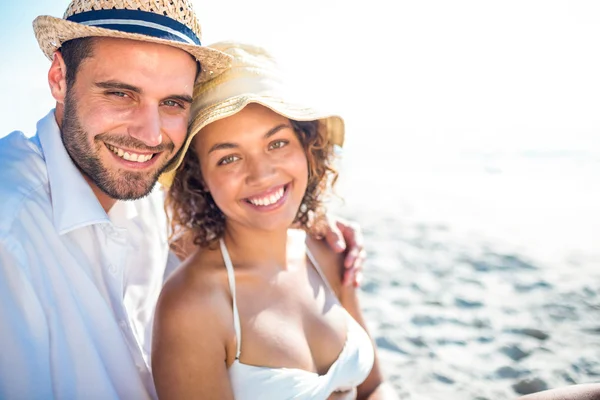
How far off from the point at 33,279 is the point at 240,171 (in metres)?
1.04

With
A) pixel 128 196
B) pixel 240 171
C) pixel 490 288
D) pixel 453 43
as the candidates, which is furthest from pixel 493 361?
pixel 453 43

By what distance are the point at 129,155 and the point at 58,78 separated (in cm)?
55

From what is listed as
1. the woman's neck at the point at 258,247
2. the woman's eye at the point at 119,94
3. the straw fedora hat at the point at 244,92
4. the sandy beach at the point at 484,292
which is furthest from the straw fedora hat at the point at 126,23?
the sandy beach at the point at 484,292

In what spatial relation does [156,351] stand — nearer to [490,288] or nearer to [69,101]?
[69,101]

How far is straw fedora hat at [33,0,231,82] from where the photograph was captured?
210 centimetres

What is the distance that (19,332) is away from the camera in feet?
6.14

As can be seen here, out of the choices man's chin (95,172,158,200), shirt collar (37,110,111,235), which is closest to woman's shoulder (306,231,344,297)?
man's chin (95,172,158,200)

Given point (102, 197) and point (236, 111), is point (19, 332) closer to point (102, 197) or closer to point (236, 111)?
point (102, 197)

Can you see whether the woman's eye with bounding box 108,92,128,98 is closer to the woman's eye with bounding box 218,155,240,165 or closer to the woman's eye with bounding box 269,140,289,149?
the woman's eye with bounding box 218,155,240,165

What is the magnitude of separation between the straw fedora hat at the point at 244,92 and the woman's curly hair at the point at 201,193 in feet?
0.40

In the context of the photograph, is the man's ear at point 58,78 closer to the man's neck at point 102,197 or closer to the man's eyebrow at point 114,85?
the man's eyebrow at point 114,85

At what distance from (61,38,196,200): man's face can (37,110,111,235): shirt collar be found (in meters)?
0.06

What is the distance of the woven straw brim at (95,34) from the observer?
2078 millimetres

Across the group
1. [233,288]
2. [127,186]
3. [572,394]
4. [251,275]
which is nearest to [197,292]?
[233,288]
